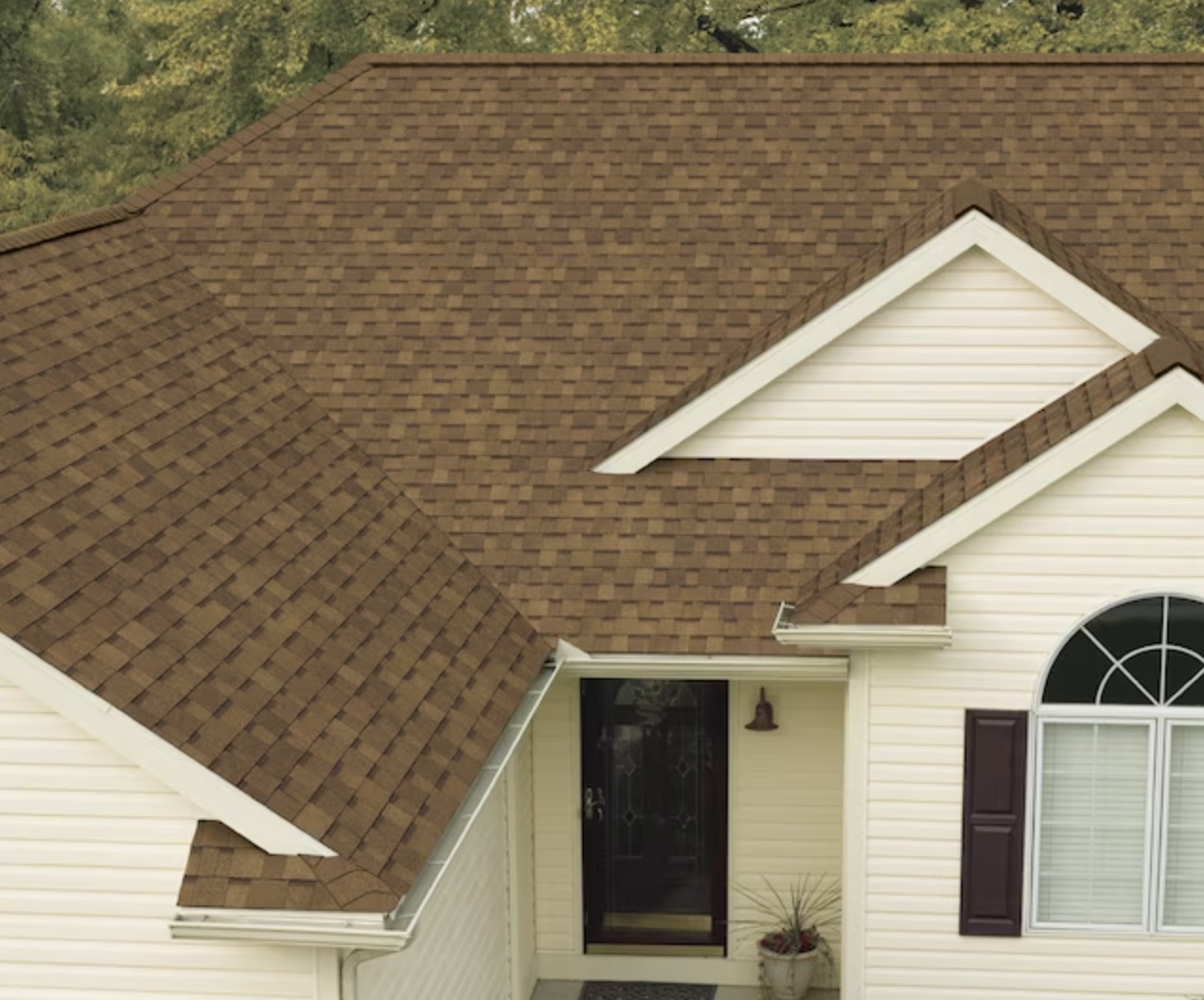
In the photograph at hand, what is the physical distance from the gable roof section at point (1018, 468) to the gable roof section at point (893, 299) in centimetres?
122

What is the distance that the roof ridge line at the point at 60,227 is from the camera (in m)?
11.5

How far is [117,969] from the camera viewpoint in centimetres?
790

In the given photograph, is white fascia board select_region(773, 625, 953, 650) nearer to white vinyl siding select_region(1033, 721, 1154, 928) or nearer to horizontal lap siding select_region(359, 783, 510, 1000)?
white vinyl siding select_region(1033, 721, 1154, 928)

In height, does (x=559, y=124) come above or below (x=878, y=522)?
above

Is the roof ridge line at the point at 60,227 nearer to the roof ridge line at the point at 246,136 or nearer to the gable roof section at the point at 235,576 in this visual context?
the gable roof section at the point at 235,576

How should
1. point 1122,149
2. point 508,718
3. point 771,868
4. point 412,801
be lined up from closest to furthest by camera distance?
point 412,801
point 508,718
point 771,868
point 1122,149

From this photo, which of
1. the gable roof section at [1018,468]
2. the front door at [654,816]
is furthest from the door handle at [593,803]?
the gable roof section at [1018,468]

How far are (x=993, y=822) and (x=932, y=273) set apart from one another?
3.81 meters

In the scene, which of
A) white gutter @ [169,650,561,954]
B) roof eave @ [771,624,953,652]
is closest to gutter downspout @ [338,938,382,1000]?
white gutter @ [169,650,561,954]

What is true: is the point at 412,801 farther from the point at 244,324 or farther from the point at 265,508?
the point at 244,324

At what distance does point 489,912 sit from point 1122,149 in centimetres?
790

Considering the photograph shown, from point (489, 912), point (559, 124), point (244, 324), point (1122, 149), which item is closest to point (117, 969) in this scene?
point (489, 912)

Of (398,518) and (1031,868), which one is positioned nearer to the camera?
(1031,868)

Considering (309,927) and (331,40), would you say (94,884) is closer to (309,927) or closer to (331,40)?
(309,927)
